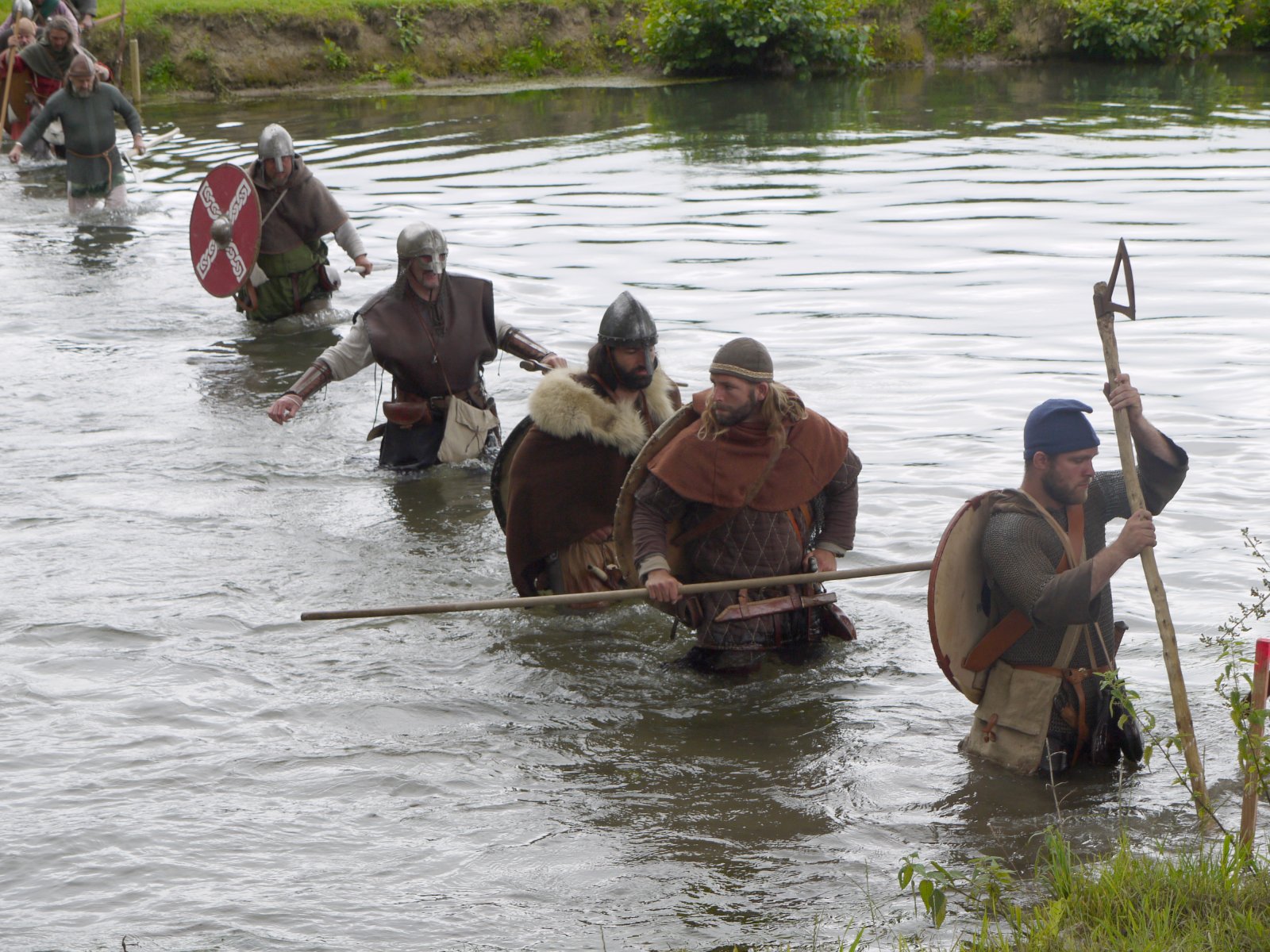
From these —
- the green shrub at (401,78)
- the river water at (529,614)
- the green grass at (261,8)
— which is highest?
the green grass at (261,8)

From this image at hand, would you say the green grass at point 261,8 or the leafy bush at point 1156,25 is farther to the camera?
the leafy bush at point 1156,25

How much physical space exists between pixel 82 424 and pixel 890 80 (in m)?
21.3

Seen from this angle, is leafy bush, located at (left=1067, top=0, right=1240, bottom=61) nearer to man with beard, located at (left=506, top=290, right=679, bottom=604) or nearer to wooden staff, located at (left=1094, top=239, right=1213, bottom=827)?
man with beard, located at (left=506, top=290, right=679, bottom=604)

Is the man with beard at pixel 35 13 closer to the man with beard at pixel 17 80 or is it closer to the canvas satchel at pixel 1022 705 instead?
the man with beard at pixel 17 80

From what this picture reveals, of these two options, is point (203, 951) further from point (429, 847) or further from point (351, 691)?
point (351, 691)

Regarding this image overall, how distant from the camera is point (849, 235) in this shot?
50.1 feet

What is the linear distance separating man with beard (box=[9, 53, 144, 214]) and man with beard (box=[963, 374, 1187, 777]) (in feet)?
39.2

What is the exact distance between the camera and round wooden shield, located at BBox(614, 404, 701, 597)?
580 centimetres

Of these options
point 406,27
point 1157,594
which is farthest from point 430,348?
point 406,27

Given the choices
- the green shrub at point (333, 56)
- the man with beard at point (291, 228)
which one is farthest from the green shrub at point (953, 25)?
the man with beard at point (291, 228)

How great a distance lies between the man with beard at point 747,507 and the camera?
5.59 meters

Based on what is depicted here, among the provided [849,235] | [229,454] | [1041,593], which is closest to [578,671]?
[1041,593]

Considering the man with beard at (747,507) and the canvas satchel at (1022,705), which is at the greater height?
the man with beard at (747,507)

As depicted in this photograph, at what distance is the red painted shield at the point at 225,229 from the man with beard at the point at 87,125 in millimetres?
4388
